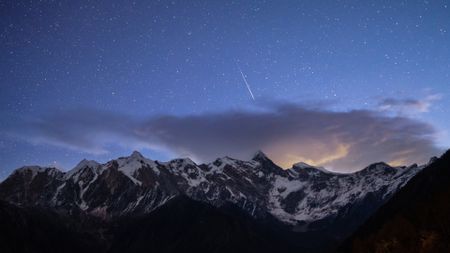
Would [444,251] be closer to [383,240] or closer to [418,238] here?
[418,238]

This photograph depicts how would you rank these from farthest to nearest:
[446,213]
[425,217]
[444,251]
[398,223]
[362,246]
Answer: [362,246]
[398,223]
[425,217]
[446,213]
[444,251]

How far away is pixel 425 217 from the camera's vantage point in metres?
121

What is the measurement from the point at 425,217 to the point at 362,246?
25.0 meters

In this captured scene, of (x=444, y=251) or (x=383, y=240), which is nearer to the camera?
(x=444, y=251)

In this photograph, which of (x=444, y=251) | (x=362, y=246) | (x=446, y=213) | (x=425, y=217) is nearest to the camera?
(x=444, y=251)

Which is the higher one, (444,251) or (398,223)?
(398,223)

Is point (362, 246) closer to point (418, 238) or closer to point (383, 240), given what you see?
point (383, 240)

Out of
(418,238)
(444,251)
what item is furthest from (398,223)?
(444,251)

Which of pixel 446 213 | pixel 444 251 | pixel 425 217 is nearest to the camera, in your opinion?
pixel 444 251

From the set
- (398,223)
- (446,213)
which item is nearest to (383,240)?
(398,223)

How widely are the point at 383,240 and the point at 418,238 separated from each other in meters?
13.1

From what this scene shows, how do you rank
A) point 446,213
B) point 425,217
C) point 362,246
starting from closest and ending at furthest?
point 446,213, point 425,217, point 362,246

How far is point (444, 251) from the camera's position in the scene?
4028 inches

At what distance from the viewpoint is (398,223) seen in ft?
427
